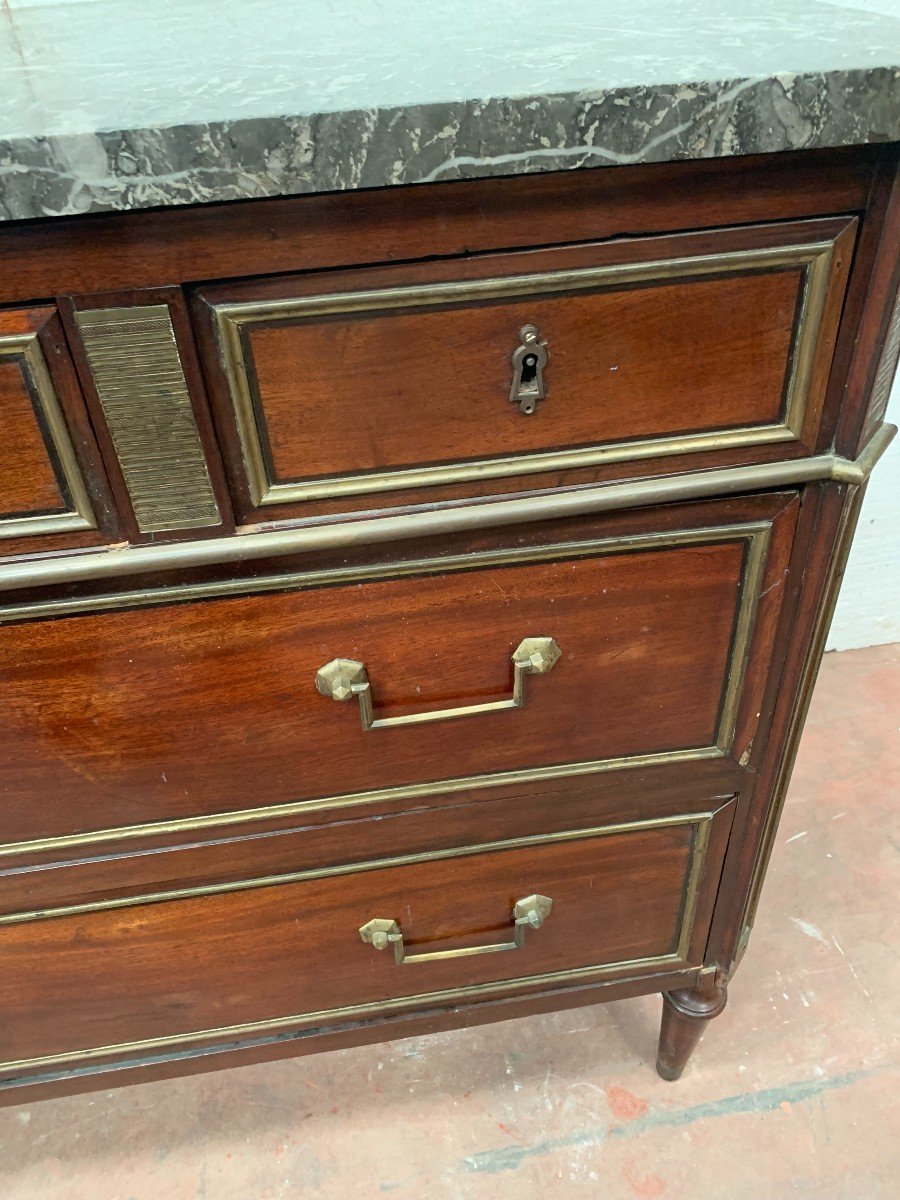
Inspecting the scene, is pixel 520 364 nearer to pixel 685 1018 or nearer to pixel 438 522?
pixel 438 522

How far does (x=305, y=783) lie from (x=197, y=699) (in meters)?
0.11

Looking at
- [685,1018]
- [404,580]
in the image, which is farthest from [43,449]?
[685,1018]

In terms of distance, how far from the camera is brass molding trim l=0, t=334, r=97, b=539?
46 centimetres

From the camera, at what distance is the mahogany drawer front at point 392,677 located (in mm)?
579

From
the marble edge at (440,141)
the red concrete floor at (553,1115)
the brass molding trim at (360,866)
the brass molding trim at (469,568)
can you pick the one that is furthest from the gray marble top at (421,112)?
the red concrete floor at (553,1115)

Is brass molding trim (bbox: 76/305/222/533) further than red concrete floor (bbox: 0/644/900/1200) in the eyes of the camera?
No

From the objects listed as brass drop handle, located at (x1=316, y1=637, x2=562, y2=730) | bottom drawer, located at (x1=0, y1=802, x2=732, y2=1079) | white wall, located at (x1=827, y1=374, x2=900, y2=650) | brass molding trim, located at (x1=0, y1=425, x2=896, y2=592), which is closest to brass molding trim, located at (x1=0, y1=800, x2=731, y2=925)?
bottom drawer, located at (x1=0, y1=802, x2=732, y2=1079)

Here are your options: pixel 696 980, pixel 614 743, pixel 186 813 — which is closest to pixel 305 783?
pixel 186 813

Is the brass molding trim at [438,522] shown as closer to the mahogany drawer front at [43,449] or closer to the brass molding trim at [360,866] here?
the mahogany drawer front at [43,449]

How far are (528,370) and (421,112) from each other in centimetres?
15

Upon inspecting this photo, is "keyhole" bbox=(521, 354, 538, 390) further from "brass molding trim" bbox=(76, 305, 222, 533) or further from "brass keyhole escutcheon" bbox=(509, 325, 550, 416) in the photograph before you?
"brass molding trim" bbox=(76, 305, 222, 533)

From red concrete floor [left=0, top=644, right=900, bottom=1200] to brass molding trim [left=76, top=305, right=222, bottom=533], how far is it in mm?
759

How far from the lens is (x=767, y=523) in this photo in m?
0.60

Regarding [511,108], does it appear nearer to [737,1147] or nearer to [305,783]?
[305,783]
